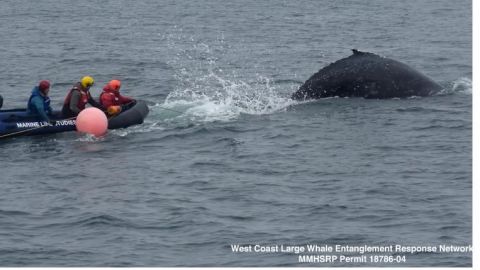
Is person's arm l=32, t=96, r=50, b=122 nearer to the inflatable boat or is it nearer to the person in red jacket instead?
the inflatable boat

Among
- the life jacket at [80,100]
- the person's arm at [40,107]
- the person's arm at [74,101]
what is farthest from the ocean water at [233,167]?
the life jacket at [80,100]

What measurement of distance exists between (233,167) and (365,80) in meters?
7.34

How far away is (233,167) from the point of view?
27.0 metres

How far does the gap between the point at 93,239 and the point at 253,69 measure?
76.5 feet

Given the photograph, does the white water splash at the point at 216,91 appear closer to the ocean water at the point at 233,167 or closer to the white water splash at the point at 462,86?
the ocean water at the point at 233,167

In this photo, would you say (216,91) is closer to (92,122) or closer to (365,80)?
(365,80)

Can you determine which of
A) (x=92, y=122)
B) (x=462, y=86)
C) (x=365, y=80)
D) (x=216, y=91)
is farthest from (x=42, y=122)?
(x=462, y=86)

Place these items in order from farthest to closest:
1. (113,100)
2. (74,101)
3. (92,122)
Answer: (113,100)
(74,101)
(92,122)

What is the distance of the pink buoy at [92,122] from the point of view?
3000 cm

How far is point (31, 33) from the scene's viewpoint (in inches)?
2253

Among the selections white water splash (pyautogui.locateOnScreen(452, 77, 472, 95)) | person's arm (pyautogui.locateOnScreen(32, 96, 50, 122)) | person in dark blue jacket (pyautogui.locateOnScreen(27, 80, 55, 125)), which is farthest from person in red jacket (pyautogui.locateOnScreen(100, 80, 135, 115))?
white water splash (pyautogui.locateOnScreen(452, 77, 472, 95))

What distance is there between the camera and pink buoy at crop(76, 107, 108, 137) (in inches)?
1181

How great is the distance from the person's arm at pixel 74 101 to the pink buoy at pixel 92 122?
3.33ft

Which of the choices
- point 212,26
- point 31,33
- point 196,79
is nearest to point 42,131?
point 196,79
